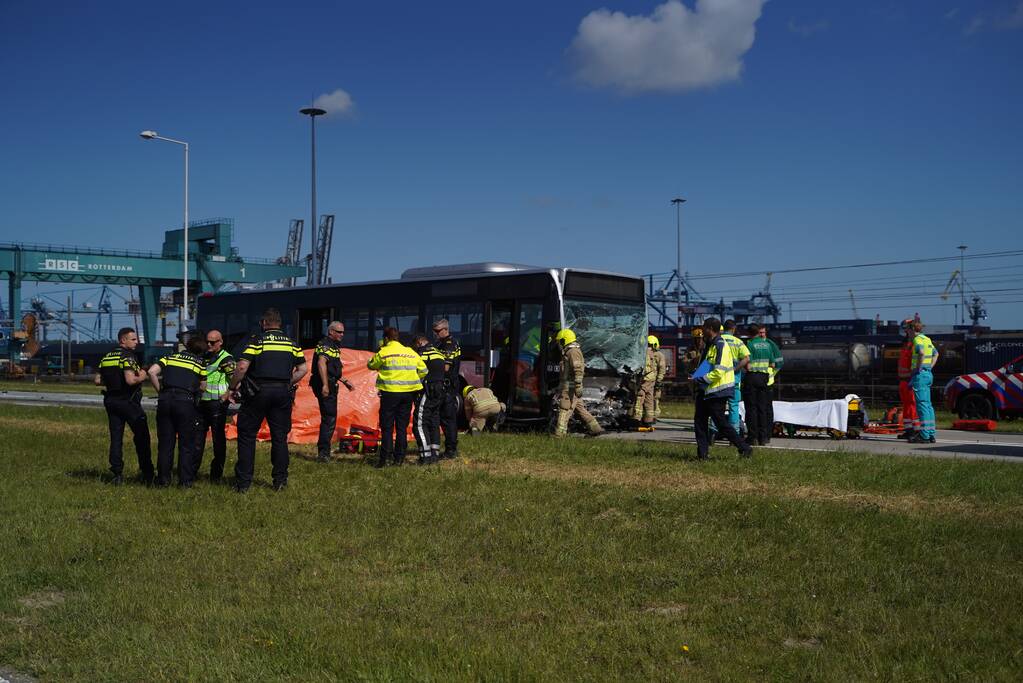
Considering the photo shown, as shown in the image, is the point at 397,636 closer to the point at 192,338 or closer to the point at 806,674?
the point at 806,674

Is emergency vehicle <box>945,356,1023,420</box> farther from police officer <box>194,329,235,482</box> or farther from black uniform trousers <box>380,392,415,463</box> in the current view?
police officer <box>194,329,235,482</box>

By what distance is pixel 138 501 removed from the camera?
35.4ft

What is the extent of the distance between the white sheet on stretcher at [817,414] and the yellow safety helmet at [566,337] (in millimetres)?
3267

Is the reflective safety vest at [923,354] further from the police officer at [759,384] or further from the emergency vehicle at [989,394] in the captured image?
the emergency vehicle at [989,394]

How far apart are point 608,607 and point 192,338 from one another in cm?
712

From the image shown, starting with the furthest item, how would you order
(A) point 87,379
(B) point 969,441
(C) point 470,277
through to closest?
(A) point 87,379
(C) point 470,277
(B) point 969,441

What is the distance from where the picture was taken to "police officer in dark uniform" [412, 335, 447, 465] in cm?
1361

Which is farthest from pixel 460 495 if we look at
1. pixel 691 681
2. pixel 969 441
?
pixel 969 441

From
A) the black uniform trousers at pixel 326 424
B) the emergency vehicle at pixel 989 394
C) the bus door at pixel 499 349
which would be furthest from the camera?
the emergency vehicle at pixel 989 394

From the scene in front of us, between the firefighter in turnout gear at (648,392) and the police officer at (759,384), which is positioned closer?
the police officer at (759,384)

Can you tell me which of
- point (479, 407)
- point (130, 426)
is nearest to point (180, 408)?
point (130, 426)

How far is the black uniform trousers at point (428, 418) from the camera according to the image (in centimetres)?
1361

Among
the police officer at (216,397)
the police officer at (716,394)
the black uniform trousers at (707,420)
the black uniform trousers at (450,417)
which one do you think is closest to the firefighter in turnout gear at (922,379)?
the police officer at (716,394)

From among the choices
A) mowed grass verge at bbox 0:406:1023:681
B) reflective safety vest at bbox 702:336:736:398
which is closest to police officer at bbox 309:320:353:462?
mowed grass verge at bbox 0:406:1023:681
